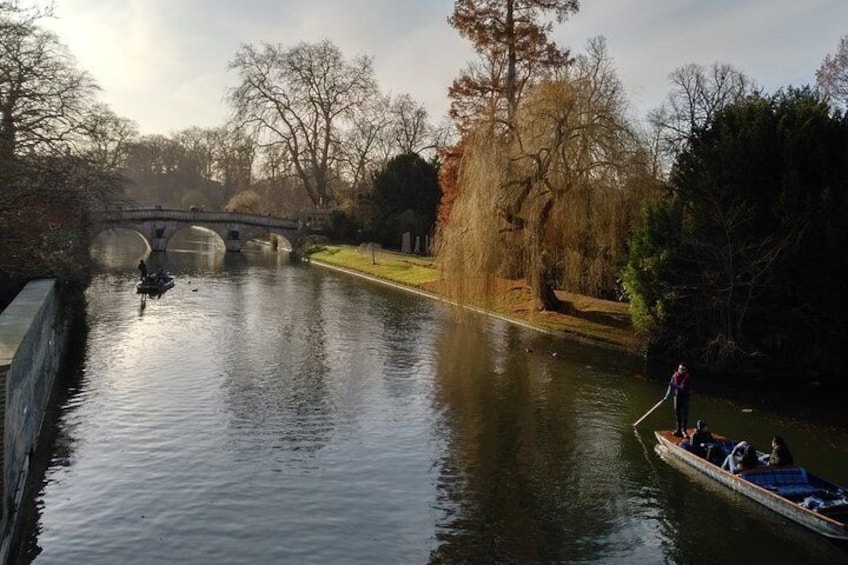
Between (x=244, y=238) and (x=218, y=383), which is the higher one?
(x=244, y=238)

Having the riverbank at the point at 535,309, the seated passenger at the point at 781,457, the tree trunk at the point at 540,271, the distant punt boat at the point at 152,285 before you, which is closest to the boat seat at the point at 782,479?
the seated passenger at the point at 781,457

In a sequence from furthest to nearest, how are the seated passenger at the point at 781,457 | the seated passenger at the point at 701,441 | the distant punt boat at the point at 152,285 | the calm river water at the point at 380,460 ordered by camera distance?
the distant punt boat at the point at 152,285 < the seated passenger at the point at 701,441 < the seated passenger at the point at 781,457 < the calm river water at the point at 380,460

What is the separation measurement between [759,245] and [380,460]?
15824 millimetres

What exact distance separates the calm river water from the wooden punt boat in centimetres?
25

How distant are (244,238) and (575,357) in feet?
188

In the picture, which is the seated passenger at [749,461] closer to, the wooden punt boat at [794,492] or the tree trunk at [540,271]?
the wooden punt boat at [794,492]

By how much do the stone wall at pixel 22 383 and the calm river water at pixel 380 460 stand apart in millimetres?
618

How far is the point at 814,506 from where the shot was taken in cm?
1323

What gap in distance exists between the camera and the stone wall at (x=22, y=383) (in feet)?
36.3

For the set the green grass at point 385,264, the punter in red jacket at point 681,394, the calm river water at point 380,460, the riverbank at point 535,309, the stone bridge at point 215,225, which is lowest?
the calm river water at point 380,460

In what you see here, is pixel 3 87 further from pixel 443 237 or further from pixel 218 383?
pixel 443 237

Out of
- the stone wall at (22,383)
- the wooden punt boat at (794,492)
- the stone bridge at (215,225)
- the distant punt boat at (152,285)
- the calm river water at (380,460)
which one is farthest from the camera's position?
the stone bridge at (215,225)

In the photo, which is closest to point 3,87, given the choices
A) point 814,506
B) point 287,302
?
point 287,302

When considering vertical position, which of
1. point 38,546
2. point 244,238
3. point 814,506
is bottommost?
point 38,546
